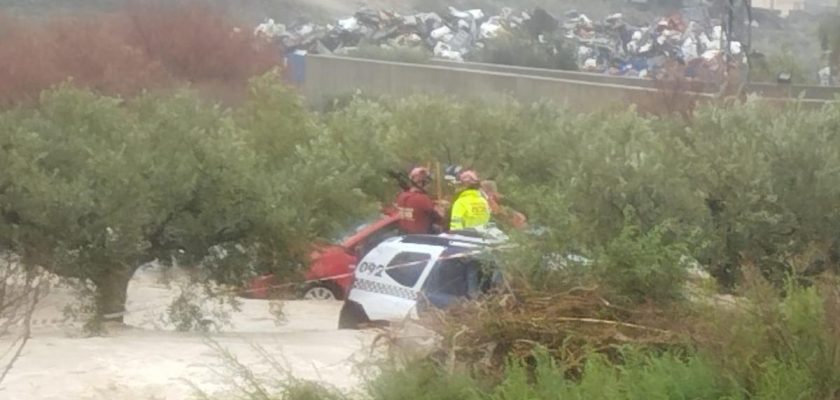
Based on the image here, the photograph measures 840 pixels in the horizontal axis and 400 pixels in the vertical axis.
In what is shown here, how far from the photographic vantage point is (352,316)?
17156mm

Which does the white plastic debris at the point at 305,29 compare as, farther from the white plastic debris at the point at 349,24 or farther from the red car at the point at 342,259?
the red car at the point at 342,259

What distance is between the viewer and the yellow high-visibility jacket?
18.7 meters

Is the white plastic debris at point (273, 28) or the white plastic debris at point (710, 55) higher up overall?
the white plastic debris at point (273, 28)

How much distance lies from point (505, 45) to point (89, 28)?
25230 millimetres

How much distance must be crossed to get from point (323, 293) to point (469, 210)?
10.1ft

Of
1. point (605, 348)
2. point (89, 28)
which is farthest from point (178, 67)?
point (605, 348)

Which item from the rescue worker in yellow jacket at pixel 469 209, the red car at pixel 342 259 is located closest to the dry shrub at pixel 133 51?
the red car at pixel 342 259

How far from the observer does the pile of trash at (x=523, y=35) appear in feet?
257

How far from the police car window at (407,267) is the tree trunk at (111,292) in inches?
127

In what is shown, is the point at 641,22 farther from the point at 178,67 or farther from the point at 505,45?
the point at 178,67

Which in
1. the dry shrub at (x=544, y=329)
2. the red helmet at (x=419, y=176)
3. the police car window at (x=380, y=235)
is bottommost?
the police car window at (x=380, y=235)

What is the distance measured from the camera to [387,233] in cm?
2119

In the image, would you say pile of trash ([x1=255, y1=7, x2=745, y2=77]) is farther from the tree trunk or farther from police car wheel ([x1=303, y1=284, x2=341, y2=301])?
the tree trunk

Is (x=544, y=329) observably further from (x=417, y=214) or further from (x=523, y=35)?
(x=523, y=35)
